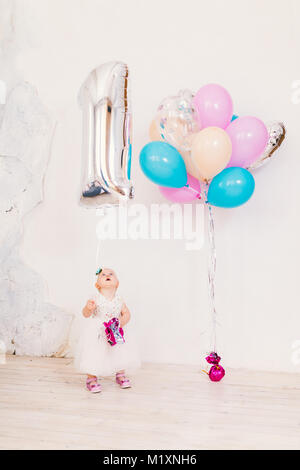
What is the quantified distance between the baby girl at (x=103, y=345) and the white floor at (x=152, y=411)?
0.09 m

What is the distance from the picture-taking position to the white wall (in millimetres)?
2393

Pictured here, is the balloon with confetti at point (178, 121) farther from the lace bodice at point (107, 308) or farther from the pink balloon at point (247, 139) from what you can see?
the lace bodice at point (107, 308)

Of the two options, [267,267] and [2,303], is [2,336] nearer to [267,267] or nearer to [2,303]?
[2,303]

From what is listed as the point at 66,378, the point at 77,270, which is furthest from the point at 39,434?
the point at 77,270

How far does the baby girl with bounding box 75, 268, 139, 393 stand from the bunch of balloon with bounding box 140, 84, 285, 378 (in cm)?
56

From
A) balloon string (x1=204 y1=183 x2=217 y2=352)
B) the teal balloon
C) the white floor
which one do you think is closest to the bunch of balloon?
the teal balloon

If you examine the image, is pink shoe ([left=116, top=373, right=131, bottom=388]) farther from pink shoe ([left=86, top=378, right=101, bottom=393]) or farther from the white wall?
the white wall

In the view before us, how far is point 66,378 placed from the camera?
2.24 metres

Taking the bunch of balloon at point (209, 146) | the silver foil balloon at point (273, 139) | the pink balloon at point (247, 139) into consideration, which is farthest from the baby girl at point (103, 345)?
the silver foil balloon at point (273, 139)

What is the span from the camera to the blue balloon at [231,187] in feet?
6.63
